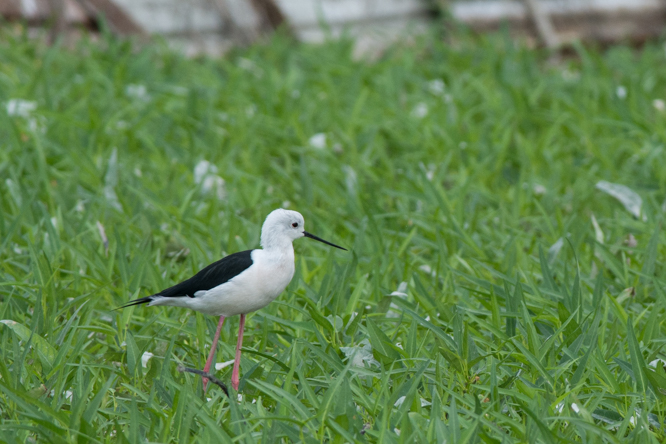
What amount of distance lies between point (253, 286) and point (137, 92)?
3.22 metres

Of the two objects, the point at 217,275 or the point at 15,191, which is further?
the point at 15,191

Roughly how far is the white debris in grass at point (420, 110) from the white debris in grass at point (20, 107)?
2.12 metres

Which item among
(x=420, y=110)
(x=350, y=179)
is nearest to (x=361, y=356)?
(x=350, y=179)

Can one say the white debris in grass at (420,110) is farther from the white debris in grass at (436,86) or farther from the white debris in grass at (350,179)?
the white debris in grass at (350,179)

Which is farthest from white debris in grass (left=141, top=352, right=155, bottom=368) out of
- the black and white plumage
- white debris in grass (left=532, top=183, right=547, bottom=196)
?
white debris in grass (left=532, top=183, right=547, bottom=196)

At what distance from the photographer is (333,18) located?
682cm

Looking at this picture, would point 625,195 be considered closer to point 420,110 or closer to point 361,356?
point 420,110

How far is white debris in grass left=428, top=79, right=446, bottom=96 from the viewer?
17.5 feet

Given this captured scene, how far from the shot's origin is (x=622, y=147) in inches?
165

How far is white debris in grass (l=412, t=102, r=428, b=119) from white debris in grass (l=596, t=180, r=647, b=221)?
58.5 inches

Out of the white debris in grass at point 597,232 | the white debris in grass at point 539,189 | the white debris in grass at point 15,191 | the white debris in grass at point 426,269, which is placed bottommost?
the white debris in grass at point 539,189

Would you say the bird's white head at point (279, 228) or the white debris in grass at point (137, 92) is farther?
the white debris in grass at point (137, 92)

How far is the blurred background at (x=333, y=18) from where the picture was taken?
5.95 meters

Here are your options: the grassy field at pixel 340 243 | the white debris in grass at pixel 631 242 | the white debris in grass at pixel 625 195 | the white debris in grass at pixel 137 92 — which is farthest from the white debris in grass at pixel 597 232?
the white debris in grass at pixel 137 92
